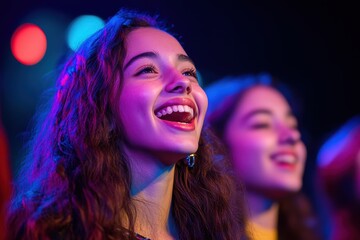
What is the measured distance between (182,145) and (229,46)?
3.10m

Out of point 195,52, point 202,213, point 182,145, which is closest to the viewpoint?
point 182,145

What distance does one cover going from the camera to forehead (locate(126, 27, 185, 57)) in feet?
8.25

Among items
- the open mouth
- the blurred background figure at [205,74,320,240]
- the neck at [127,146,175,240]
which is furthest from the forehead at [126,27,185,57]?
the blurred background figure at [205,74,320,240]

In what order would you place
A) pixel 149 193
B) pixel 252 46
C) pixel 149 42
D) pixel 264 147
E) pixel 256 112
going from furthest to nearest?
1. pixel 252 46
2. pixel 256 112
3. pixel 264 147
4. pixel 149 42
5. pixel 149 193

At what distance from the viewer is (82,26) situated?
4.59m

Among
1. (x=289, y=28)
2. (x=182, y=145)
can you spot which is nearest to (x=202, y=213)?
(x=182, y=145)

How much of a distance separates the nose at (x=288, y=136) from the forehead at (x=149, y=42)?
3.97 feet

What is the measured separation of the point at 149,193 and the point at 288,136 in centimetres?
141

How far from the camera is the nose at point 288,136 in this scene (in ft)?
11.6

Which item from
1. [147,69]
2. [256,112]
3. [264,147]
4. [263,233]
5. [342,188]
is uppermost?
[256,112]

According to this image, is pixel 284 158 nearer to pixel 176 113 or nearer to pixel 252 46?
pixel 176 113

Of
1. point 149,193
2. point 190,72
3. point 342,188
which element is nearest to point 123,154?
point 149,193

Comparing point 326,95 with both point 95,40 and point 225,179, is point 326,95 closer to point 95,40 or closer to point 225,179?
point 225,179

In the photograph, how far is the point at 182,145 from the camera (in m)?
2.32
